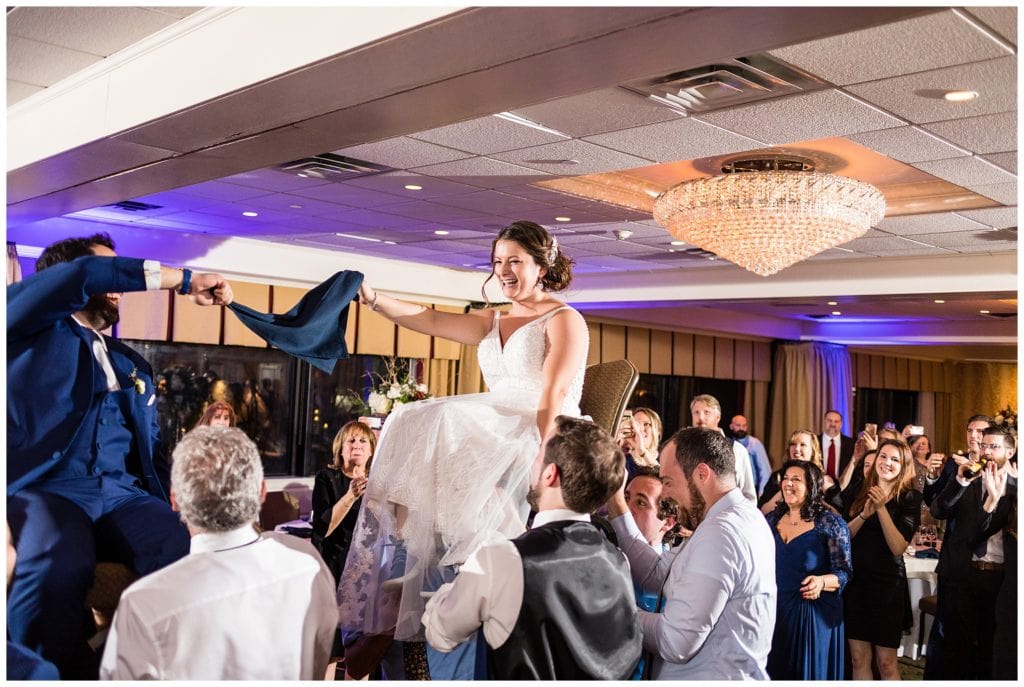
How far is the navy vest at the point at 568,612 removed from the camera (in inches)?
85.7

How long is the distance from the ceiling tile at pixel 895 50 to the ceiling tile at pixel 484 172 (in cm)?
211

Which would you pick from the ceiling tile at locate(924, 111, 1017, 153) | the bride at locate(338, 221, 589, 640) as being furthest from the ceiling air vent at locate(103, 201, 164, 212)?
the ceiling tile at locate(924, 111, 1017, 153)

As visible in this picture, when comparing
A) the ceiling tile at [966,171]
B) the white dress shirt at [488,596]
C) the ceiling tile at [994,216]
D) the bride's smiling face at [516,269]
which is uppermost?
the ceiling tile at [994,216]

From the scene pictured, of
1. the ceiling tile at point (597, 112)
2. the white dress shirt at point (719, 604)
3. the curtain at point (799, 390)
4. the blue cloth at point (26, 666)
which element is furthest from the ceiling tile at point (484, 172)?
the curtain at point (799, 390)

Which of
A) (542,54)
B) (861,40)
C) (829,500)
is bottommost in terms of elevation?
(829,500)

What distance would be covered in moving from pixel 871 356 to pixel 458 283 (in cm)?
964

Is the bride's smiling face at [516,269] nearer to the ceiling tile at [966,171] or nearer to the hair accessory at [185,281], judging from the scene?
the hair accessory at [185,281]

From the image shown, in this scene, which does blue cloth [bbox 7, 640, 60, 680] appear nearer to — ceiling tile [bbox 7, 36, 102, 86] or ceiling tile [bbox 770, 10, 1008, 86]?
ceiling tile [bbox 7, 36, 102, 86]

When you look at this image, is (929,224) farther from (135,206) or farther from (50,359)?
(50,359)

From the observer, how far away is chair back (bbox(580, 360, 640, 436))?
10.7 feet

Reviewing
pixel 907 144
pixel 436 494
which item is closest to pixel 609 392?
pixel 436 494

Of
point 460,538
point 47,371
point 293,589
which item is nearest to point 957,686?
point 460,538

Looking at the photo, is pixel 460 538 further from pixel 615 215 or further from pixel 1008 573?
pixel 615 215

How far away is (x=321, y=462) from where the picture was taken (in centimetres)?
1006
